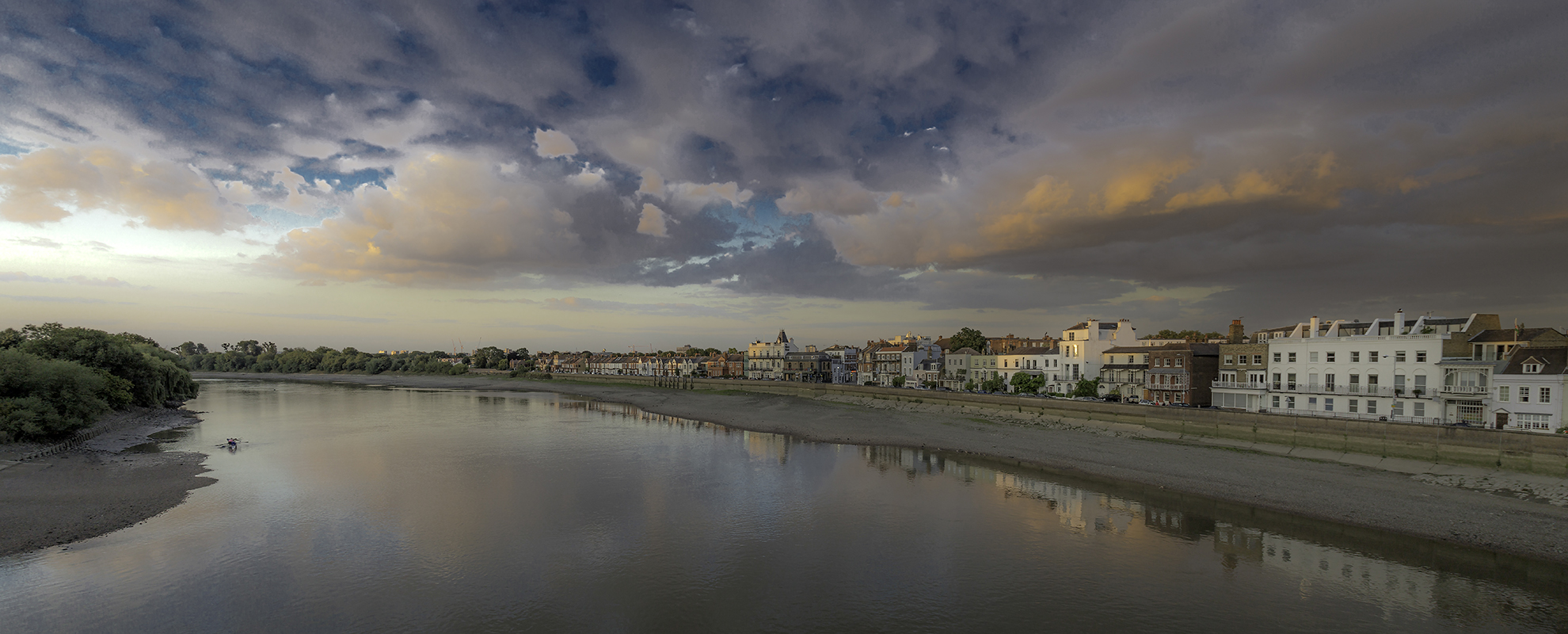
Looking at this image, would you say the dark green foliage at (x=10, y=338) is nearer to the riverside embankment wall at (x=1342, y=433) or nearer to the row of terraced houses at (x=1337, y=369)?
the riverside embankment wall at (x=1342, y=433)

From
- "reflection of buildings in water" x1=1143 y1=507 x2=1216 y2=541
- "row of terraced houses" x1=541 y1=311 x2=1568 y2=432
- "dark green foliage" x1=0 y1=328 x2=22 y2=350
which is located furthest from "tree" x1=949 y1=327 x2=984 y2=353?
"dark green foliage" x1=0 y1=328 x2=22 y2=350

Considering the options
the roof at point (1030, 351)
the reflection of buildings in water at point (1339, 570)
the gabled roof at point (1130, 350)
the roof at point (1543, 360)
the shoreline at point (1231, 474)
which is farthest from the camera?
the roof at point (1030, 351)

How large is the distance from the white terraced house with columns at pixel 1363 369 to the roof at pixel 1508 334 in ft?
3.42

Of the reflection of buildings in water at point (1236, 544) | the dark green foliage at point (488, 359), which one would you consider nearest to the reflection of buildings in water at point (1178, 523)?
the reflection of buildings in water at point (1236, 544)

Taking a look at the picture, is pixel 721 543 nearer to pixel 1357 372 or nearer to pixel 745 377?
pixel 1357 372

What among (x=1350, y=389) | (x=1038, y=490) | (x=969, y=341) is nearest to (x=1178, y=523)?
(x=1038, y=490)

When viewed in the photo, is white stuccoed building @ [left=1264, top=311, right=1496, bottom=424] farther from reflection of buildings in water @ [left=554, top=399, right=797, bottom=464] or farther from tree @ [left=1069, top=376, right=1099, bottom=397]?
reflection of buildings in water @ [left=554, top=399, right=797, bottom=464]

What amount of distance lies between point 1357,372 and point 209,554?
5885 centimetres

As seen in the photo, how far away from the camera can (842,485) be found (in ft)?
101

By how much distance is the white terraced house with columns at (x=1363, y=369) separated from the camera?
36469mm

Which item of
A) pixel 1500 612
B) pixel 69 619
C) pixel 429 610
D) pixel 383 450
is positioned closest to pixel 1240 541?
pixel 1500 612

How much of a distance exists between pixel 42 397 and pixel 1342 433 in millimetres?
74636

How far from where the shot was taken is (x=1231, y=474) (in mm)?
30594

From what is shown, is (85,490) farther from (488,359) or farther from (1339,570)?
(488,359)
